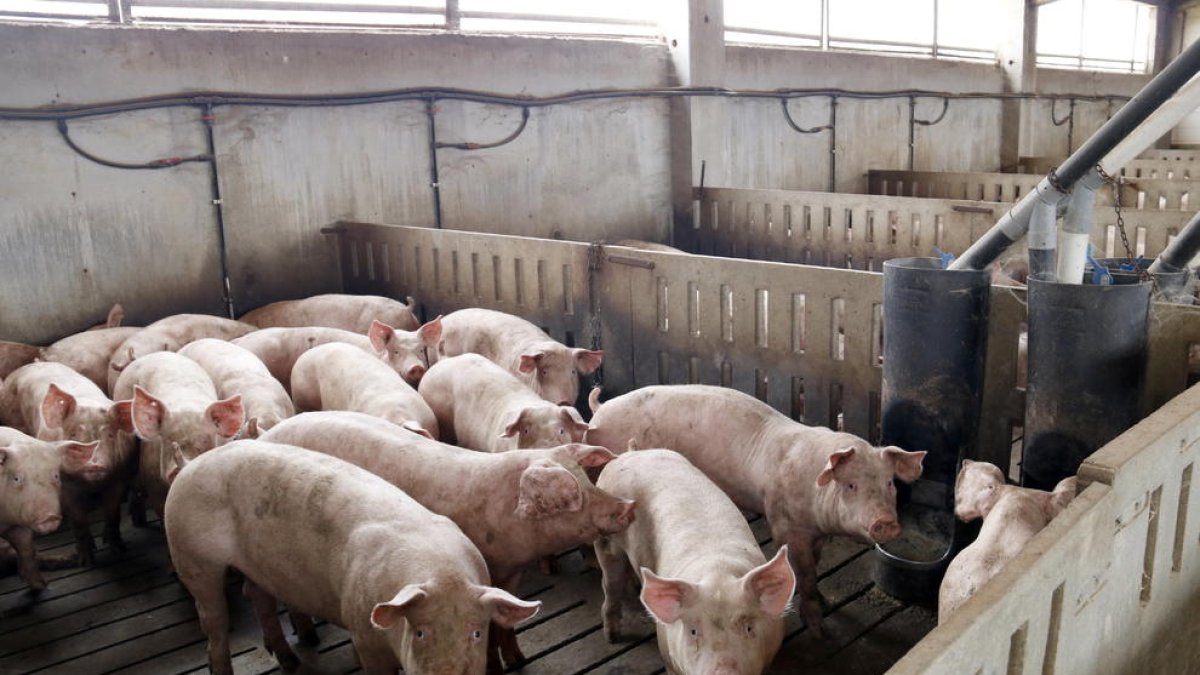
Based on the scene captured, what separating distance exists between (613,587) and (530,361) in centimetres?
149

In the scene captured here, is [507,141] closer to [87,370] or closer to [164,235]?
[164,235]

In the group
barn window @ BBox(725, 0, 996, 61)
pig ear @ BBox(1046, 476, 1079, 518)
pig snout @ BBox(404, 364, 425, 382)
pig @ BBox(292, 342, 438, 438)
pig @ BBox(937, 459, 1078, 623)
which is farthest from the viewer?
barn window @ BBox(725, 0, 996, 61)

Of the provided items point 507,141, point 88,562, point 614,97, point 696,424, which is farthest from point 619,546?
point 614,97

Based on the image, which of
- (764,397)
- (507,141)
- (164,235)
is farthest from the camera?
(507,141)

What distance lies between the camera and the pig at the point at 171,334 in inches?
217

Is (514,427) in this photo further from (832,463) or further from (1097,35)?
(1097,35)

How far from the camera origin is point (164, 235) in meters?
6.55

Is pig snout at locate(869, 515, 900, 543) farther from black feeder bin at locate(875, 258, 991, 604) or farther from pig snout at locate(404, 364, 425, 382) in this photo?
pig snout at locate(404, 364, 425, 382)

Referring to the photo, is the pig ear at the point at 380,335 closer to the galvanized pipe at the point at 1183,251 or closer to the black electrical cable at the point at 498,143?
the black electrical cable at the point at 498,143

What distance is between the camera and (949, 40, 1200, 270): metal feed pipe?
3275mm

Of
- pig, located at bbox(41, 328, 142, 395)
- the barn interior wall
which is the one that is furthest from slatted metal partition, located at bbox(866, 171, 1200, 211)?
pig, located at bbox(41, 328, 142, 395)

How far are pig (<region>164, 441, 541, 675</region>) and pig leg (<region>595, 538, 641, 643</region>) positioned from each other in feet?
2.43

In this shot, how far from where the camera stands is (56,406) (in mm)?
4371

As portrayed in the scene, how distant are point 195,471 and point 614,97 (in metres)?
6.39
